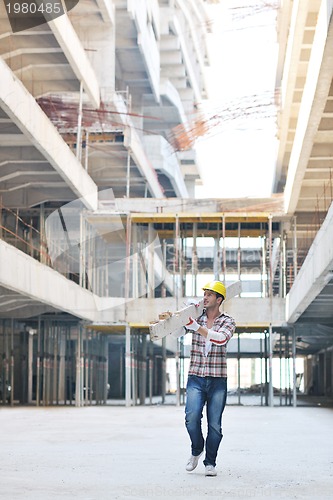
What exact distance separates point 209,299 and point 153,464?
2.04 meters

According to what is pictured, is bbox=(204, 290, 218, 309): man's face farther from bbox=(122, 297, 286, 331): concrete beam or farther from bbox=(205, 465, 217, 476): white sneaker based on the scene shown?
bbox=(122, 297, 286, 331): concrete beam

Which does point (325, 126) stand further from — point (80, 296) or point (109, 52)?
point (109, 52)

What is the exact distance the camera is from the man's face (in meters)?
8.88

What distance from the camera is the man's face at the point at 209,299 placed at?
8875mm

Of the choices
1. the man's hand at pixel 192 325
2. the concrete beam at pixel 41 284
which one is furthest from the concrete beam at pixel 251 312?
the man's hand at pixel 192 325

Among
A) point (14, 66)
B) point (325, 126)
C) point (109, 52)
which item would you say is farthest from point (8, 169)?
point (109, 52)

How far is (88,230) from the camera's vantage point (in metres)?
34.1

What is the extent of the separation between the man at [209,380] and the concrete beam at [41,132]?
12617 millimetres

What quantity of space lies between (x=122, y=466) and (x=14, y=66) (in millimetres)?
20863

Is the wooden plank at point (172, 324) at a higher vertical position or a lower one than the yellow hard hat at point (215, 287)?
lower

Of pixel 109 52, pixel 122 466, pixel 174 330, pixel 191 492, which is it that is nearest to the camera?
Answer: pixel 191 492

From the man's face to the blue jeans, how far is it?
0.64 meters

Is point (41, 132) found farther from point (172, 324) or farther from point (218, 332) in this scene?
point (172, 324)

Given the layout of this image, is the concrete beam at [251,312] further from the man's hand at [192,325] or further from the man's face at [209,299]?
the man's hand at [192,325]
